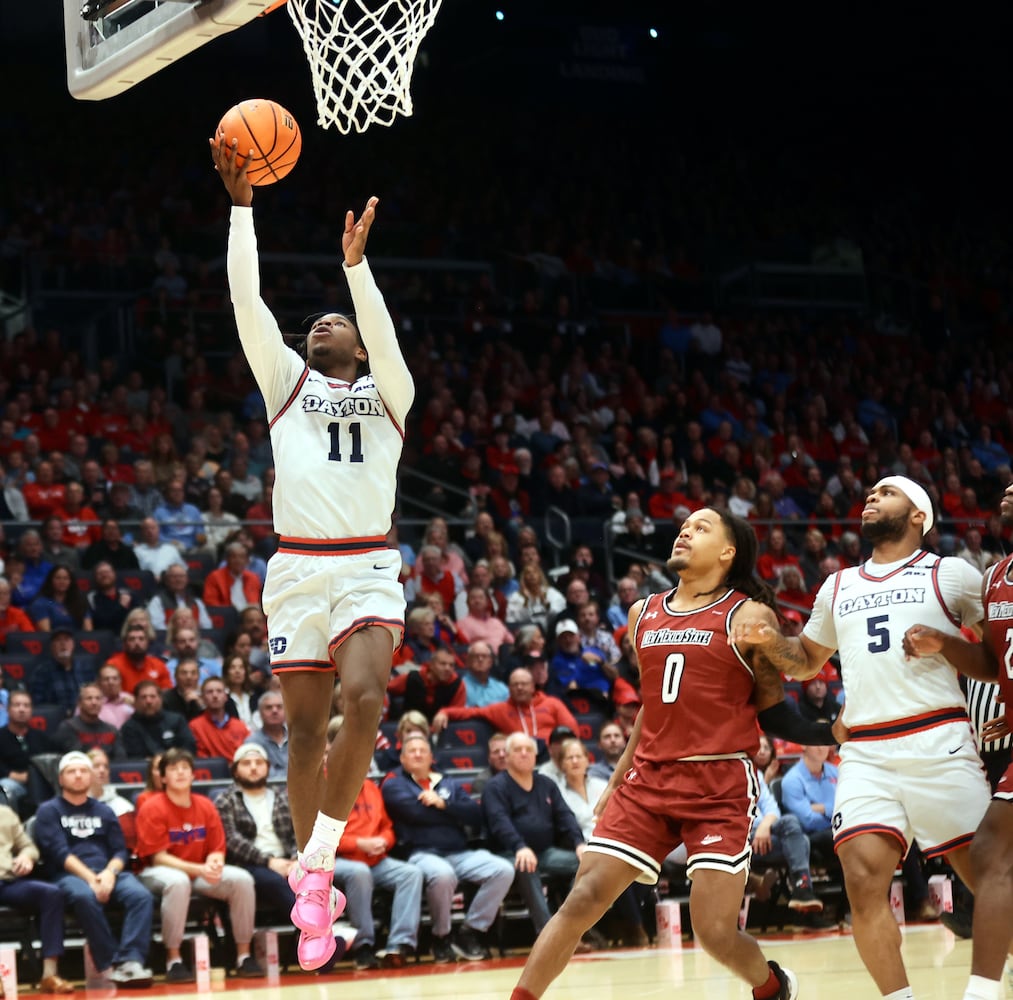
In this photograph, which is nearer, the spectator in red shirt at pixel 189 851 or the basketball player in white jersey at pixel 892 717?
the basketball player in white jersey at pixel 892 717

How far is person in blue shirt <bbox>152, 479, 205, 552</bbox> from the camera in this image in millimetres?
14406

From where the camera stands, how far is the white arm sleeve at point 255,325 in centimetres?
607

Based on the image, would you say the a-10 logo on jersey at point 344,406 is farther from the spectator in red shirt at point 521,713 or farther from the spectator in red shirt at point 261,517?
the spectator in red shirt at point 261,517

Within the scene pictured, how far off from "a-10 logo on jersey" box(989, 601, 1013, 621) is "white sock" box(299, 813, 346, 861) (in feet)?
9.30

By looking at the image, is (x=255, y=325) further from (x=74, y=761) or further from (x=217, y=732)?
(x=217, y=732)

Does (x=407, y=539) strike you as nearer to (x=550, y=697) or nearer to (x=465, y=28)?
(x=550, y=697)

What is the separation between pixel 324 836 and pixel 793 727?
7.26 feet

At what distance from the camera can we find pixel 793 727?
7074mm

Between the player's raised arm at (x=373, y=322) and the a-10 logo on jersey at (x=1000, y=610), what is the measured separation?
2.60 meters

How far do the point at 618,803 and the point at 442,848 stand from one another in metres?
4.77

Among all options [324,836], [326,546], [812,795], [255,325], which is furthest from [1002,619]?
[812,795]

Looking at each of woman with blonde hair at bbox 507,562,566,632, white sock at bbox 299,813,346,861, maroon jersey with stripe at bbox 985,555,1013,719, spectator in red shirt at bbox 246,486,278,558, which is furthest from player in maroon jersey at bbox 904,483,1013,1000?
spectator in red shirt at bbox 246,486,278,558

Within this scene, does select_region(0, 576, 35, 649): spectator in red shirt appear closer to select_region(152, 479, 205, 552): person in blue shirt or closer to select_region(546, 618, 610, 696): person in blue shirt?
select_region(152, 479, 205, 552): person in blue shirt

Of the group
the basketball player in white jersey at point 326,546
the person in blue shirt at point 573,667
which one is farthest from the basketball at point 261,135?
the person in blue shirt at point 573,667
